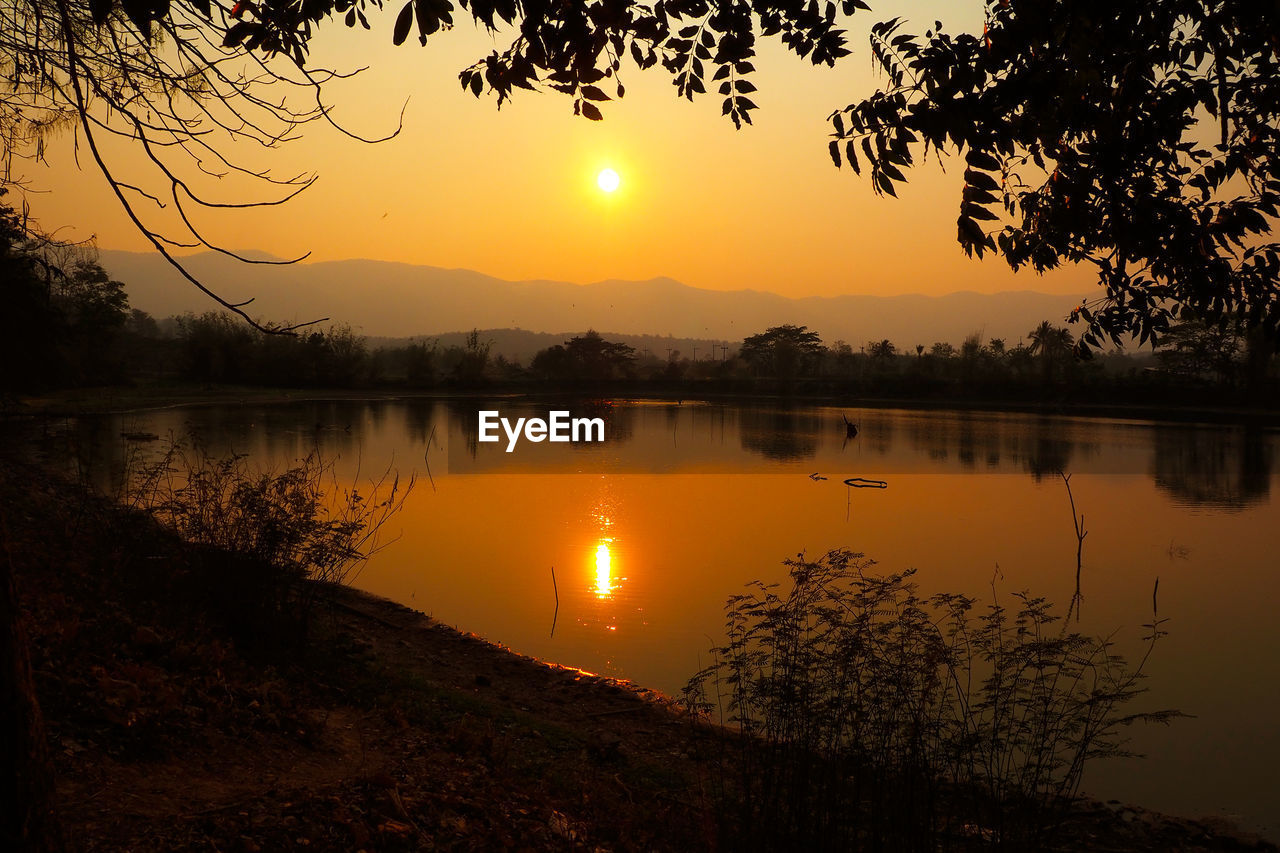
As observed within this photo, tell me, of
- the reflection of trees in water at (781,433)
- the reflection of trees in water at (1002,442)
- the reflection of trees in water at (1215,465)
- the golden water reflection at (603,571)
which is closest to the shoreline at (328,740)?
the golden water reflection at (603,571)

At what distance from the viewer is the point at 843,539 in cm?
1664

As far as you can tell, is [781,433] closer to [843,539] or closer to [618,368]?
[843,539]

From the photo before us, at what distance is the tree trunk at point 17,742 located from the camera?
8.21ft

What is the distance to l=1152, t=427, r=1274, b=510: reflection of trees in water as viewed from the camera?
916 inches

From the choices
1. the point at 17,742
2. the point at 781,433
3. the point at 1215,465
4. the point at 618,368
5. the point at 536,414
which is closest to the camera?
the point at 17,742

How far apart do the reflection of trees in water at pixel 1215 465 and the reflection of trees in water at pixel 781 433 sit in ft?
39.0

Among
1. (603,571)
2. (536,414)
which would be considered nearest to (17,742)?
(603,571)

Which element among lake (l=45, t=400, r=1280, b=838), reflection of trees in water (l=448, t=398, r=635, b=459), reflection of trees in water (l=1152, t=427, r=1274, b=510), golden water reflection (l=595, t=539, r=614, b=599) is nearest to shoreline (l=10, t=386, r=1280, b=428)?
lake (l=45, t=400, r=1280, b=838)

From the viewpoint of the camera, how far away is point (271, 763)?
15.3 ft

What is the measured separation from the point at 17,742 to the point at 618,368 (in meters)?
97.1

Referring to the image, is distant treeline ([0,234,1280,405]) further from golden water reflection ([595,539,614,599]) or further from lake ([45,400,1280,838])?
golden water reflection ([595,539,614,599])

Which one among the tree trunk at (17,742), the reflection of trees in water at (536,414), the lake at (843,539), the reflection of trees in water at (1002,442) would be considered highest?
the tree trunk at (17,742)

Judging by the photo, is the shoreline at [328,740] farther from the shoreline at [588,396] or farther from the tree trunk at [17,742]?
the shoreline at [588,396]

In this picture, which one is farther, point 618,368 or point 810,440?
point 618,368
